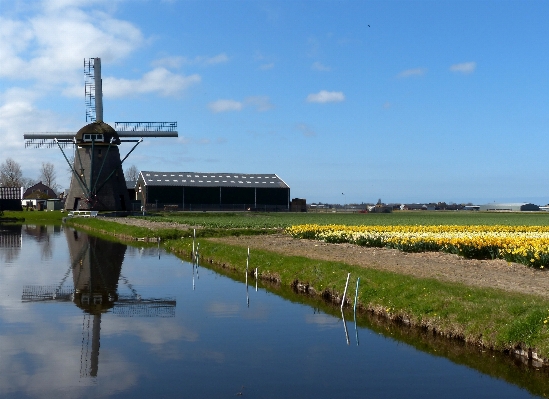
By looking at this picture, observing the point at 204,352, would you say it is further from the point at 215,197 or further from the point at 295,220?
the point at 215,197

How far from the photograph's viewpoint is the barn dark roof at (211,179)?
110125 millimetres

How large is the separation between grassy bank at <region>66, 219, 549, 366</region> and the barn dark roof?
84403mm

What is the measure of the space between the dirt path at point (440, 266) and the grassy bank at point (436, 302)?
1549 millimetres

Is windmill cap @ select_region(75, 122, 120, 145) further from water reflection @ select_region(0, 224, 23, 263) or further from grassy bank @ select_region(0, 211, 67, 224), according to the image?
water reflection @ select_region(0, 224, 23, 263)

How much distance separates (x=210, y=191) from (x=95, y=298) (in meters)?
90.5

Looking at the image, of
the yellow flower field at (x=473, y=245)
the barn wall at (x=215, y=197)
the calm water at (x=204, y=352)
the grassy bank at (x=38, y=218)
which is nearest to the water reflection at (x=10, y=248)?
the calm water at (x=204, y=352)

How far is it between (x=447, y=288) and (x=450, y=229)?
3205 cm

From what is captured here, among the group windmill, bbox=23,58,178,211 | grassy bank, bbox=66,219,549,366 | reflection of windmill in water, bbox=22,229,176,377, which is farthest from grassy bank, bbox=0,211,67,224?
grassy bank, bbox=66,219,549,366

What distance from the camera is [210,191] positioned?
111 m

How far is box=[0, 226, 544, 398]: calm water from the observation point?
11675 millimetres

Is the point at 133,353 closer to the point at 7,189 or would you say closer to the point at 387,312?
the point at 387,312

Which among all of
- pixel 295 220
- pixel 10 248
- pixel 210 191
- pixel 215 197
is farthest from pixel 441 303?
pixel 215 197

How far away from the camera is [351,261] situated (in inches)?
1032

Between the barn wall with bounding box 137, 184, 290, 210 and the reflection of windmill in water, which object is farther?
the barn wall with bounding box 137, 184, 290, 210
